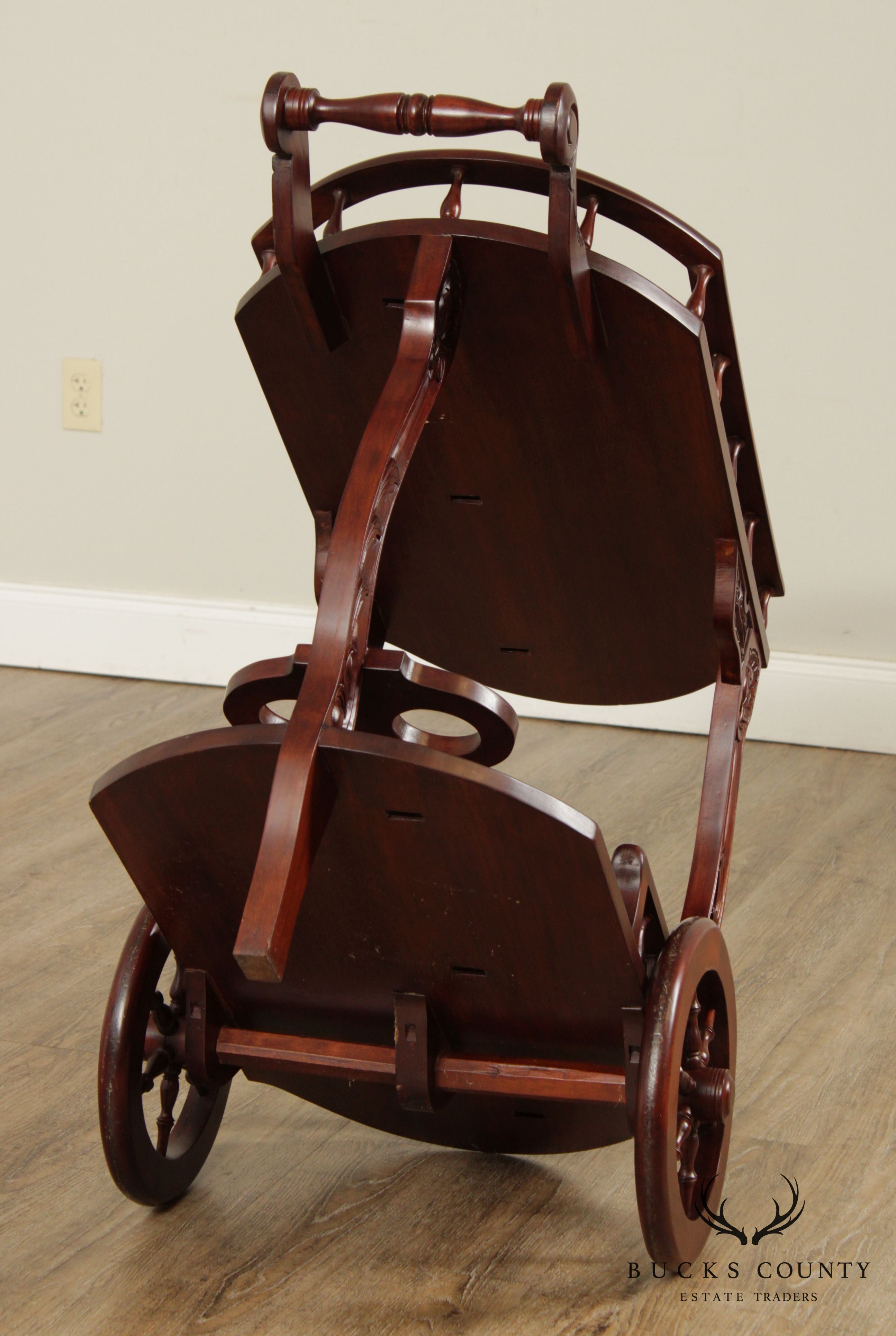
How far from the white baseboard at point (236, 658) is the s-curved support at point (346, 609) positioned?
146 cm

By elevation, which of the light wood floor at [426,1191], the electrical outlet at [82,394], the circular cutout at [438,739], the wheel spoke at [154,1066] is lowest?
the light wood floor at [426,1191]

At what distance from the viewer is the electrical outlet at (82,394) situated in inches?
100

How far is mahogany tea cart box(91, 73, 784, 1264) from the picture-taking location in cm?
82

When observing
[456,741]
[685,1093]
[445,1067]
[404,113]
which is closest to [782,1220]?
[685,1093]

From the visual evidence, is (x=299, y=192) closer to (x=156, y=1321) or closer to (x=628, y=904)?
(x=628, y=904)

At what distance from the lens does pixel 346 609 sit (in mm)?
824

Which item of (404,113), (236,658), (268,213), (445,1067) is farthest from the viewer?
(236,658)

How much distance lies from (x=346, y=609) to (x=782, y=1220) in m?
0.63

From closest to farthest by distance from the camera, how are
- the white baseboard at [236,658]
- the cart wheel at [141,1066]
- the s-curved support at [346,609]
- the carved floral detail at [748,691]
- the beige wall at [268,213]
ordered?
the s-curved support at [346,609] → the cart wheel at [141,1066] → the carved floral detail at [748,691] → the beige wall at [268,213] → the white baseboard at [236,658]

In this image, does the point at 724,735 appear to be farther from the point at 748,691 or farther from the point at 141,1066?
the point at 141,1066

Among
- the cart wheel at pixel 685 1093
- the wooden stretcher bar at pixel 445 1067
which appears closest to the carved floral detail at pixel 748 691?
the cart wheel at pixel 685 1093

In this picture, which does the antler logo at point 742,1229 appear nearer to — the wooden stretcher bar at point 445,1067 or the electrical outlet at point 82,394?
the wooden stretcher bar at point 445,1067

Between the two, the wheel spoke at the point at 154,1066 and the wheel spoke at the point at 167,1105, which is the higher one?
the wheel spoke at the point at 154,1066

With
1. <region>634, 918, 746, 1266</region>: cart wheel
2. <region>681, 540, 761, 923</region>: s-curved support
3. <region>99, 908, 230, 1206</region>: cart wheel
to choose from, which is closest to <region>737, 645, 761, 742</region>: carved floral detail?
<region>681, 540, 761, 923</region>: s-curved support
